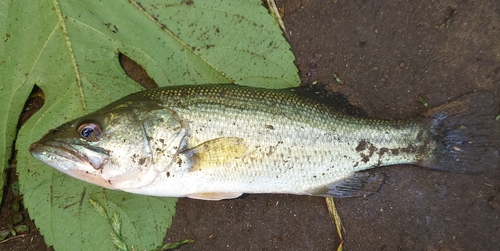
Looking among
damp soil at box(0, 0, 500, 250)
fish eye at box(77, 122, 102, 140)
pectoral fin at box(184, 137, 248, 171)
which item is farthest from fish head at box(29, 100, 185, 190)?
damp soil at box(0, 0, 500, 250)

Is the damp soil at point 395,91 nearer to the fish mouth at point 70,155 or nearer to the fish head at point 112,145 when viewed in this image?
the fish head at point 112,145

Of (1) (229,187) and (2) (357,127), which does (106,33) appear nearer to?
(1) (229,187)

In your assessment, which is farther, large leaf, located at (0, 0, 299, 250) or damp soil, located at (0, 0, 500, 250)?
damp soil, located at (0, 0, 500, 250)

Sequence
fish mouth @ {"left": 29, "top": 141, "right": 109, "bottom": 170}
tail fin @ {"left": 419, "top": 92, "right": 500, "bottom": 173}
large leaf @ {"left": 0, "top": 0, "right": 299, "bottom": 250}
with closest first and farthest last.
Answer: fish mouth @ {"left": 29, "top": 141, "right": 109, "bottom": 170}
large leaf @ {"left": 0, "top": 0, "right": 299, "bottom": 250}
tail fin @ {"left": 419, "top": 92, "right": 500, "bottom": 173}

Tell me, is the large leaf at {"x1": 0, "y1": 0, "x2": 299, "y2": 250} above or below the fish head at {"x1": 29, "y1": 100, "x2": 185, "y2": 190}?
above

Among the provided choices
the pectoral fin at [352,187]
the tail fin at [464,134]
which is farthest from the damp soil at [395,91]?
the pectoral fin at [352,187]

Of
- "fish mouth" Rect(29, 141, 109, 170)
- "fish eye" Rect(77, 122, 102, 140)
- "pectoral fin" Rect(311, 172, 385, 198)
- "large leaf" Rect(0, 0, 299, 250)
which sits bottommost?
"pectoral fin" Rect(311, 172, 385, 198)

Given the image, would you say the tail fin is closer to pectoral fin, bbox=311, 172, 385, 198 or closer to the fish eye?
pectoral fin, bbox=311, 172, 385, 198
